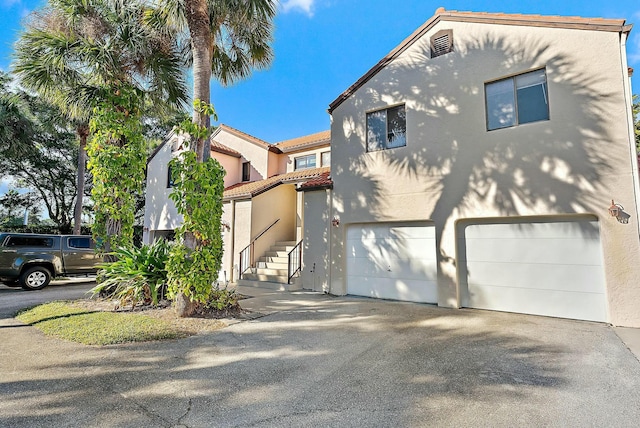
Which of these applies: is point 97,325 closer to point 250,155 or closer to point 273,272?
point 273,272

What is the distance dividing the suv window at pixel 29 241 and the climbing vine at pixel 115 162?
4.78 m

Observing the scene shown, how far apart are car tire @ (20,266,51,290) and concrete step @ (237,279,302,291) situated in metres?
6.62

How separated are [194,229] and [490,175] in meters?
6.76

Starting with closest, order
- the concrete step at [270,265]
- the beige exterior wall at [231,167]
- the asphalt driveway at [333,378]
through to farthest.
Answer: the asphalt driveway at [333,378] < the concrete step at [270,265] < the beige exterior wall at [231,167]

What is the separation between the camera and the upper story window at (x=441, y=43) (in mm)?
8422

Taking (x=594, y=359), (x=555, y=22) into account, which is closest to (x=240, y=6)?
(x=555, y=22)

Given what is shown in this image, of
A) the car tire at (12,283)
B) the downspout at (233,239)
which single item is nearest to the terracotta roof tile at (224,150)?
the downspout at (233,239)

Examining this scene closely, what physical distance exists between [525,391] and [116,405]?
4468 millimetres

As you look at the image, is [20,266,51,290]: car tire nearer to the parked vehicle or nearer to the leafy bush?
the parked vehicle

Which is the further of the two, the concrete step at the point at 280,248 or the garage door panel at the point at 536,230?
the concrete step at the point at 280,248

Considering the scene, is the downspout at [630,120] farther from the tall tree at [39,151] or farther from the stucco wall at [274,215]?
the tall tree at [39,151]

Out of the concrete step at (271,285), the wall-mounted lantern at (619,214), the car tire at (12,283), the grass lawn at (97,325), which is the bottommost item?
the grass lawn at (97,325)

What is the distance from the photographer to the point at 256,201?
12.8m

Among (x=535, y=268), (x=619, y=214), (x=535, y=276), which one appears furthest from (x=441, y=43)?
(x=535, y=276)
